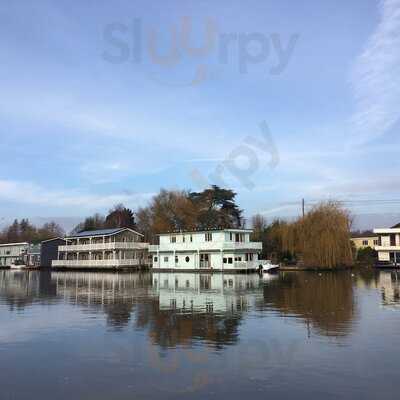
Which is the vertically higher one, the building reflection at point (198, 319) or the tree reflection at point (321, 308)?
the building reflection at point (198, 319)

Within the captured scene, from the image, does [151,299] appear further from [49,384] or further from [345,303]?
[49,384]

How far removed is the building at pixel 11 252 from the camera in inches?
4077

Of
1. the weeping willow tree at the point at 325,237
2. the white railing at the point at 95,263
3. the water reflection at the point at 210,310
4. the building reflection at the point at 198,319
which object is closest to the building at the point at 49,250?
the white railing at the point at 95,263

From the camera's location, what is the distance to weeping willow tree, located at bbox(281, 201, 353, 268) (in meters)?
60.1

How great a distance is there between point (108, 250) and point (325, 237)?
3492 centimetres

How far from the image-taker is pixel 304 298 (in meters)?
25.8

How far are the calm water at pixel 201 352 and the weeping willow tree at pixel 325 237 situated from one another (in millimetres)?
39135

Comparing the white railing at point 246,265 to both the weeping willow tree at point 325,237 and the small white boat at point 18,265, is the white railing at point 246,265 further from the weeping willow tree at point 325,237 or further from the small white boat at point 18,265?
the small white boat at point 18,265

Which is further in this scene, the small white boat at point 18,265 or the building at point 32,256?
the small white boat at point 18,265

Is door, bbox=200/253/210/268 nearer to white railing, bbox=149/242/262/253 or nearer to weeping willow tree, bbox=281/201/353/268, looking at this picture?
white railing, bbox=149/242/262/253

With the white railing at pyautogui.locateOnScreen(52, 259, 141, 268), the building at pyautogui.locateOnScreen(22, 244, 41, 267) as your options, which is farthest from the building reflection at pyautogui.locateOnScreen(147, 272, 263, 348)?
the building at pyautogui.locateOnScreen(22, 244, 41, 267)

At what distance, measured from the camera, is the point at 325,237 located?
199 ft

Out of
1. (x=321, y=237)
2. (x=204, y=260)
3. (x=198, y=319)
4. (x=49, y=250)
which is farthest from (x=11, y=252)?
(x=198, y=319)

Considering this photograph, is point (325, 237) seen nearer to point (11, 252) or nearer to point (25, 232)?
point (11, 252)
